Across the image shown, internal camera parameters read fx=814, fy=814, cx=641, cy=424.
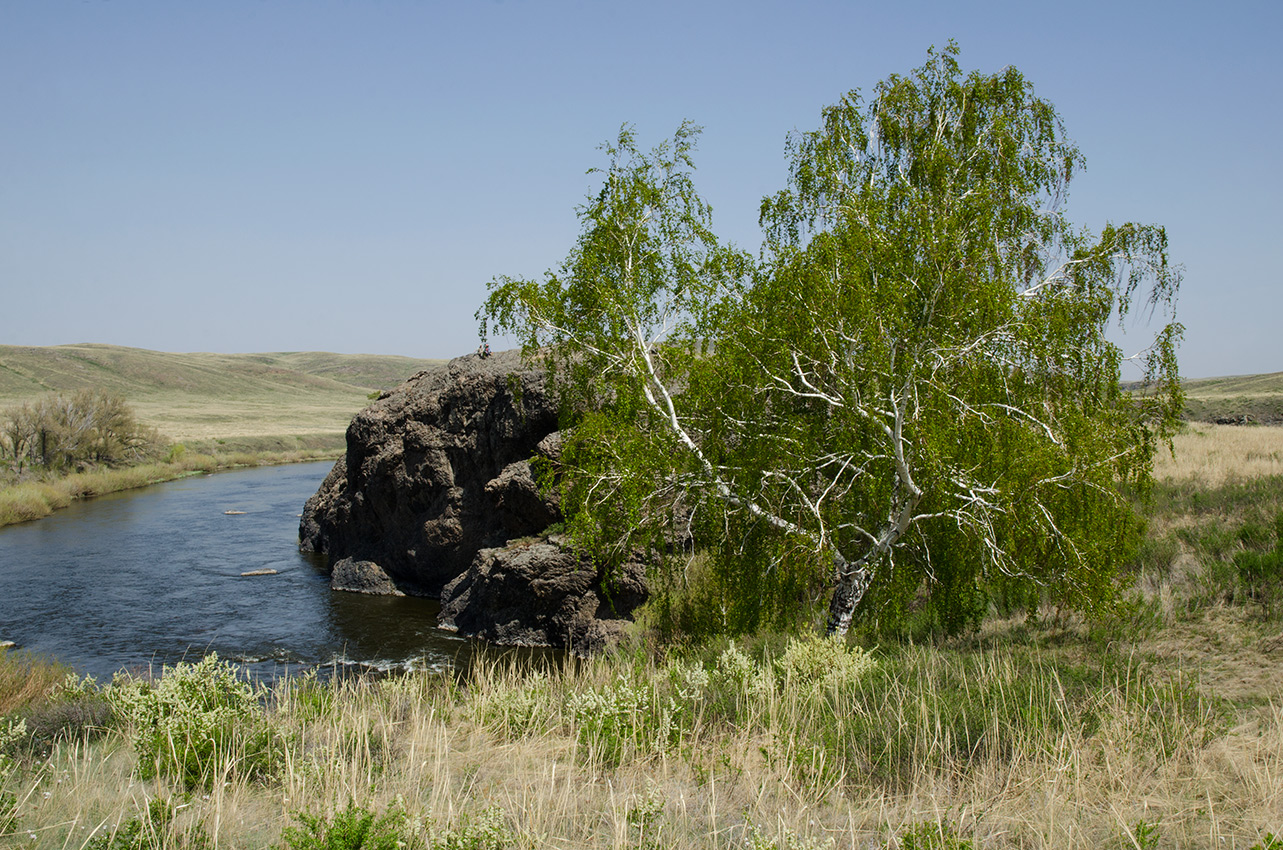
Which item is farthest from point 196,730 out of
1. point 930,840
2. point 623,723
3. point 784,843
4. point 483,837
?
point 930,840

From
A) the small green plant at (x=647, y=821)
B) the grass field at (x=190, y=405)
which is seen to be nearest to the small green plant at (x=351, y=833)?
the small green plant at (x=647, y=821)

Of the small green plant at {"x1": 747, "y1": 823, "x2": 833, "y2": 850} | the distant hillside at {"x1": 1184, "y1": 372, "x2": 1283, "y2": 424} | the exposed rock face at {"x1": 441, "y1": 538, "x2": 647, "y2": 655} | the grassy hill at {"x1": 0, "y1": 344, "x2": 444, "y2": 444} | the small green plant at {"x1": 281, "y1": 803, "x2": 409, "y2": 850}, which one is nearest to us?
the small green plant at {"x1": 747, "y1": 823, "x2": 833, "y2": 850}

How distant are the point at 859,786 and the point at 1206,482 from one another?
14096mm

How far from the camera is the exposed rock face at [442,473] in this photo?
20516 millimetres

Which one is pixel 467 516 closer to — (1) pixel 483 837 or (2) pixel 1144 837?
(1) pixel 483 837

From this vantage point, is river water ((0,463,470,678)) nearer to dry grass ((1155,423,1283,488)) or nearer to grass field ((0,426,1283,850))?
grass field ((0,426,1283,850))

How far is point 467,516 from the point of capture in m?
22.1

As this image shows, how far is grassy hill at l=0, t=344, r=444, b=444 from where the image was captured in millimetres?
76000

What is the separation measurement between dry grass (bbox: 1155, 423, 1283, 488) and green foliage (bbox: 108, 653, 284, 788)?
15494 mm

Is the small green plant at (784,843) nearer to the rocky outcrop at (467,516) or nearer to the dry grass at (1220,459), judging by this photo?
the rocky outcrop at (467,516)

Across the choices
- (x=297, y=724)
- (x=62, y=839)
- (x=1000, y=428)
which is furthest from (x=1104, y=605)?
(x=62, y=839)

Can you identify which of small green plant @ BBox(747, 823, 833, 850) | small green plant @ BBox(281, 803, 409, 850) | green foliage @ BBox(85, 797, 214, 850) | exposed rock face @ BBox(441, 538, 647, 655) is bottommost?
exposed rock face @ BBox(441, 538, 647, 655)

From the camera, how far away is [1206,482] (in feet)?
52.2

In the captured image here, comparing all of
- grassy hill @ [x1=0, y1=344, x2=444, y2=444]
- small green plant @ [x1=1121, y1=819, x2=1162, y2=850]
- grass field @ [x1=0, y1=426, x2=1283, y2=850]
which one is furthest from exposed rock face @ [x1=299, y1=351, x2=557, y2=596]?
grassy hill @ [x1=0, y1=344, x2=444, y2=444]
